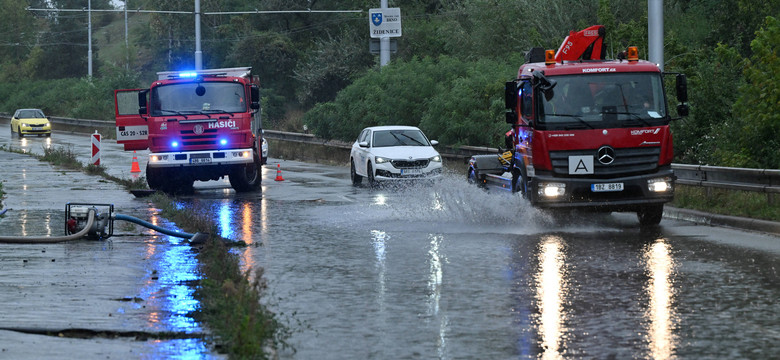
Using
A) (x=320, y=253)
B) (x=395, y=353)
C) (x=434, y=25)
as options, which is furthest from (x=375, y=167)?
(x=434, y=25)

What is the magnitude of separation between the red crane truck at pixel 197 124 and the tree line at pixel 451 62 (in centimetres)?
778

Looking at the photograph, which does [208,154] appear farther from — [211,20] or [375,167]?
[211,20]

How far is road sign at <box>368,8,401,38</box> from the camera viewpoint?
38.5 m

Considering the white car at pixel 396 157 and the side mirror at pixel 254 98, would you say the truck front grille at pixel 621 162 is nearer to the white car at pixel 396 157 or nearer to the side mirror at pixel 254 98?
the white car at pixel 396 157

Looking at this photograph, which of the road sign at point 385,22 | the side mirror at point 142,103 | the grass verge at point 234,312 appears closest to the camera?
the grass verge at point 234,312

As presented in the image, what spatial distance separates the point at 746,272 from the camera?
11312 millimetres

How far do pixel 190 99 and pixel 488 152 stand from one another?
325 inches

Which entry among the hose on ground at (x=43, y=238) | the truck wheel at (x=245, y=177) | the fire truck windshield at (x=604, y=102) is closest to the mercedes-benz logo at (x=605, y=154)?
the fire truck windshield at (x=604, y=102)

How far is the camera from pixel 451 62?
35750 millimetres

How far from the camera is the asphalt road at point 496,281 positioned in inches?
312

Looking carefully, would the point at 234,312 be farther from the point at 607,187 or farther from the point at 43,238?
the point at 607,187

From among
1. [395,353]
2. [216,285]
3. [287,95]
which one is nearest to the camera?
[395,353]

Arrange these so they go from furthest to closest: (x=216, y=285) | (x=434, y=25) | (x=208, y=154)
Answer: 1. (x=434, y=25)
2. (x=208, y=154)
3. (x=216, y=285)

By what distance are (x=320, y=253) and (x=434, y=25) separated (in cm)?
4287
